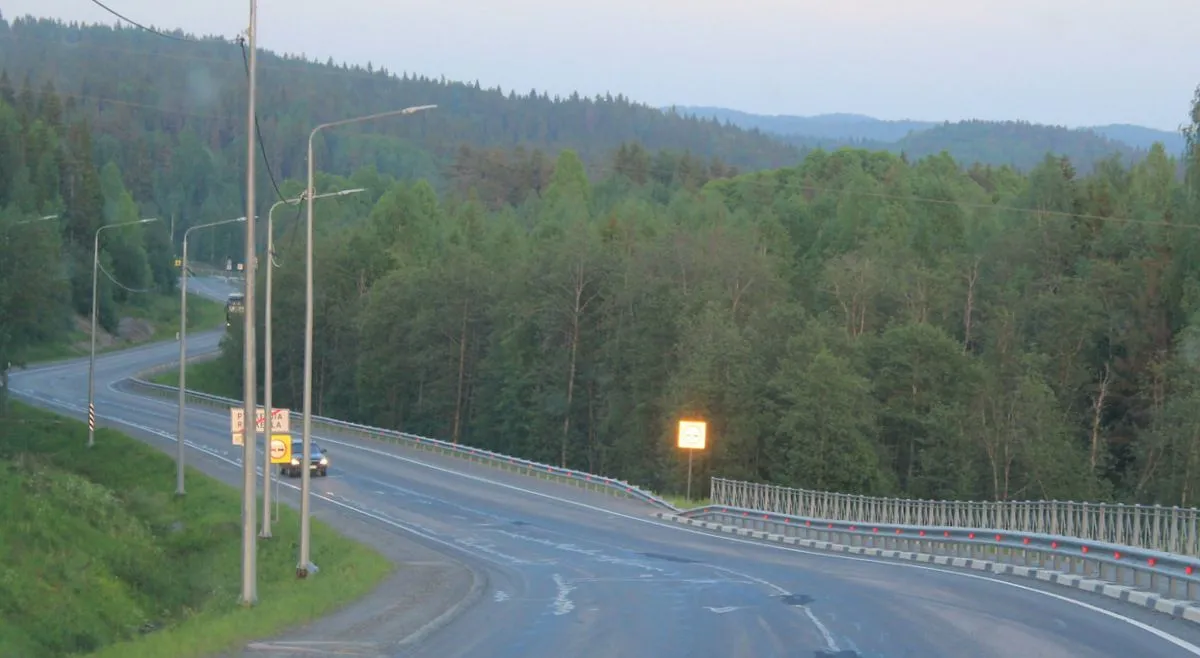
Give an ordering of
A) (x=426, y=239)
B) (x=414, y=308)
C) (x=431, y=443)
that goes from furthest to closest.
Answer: (x=426, y=239)
(x=414, y=308)
(x=431, y=443)

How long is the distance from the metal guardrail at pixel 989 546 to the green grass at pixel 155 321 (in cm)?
8332

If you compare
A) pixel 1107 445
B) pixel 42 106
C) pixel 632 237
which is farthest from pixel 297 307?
pixel 42 106

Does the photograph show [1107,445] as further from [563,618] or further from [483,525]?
[563,618]

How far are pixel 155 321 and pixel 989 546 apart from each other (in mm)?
123558

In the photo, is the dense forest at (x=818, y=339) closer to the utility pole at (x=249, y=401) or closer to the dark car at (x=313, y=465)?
the dark car at (x=313, y=465)

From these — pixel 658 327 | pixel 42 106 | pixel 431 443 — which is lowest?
pixel 431 443

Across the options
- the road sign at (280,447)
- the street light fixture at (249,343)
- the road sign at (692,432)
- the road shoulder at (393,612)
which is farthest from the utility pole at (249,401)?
the road sign at (692,432)

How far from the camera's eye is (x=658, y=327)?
8944cm

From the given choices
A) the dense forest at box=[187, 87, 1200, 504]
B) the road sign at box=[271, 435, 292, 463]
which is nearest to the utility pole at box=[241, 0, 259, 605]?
the road sign at box=[271, 435, 292, 463]

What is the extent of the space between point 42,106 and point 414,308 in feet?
289

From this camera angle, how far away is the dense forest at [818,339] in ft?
245

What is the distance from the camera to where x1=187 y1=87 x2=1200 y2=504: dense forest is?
74.6 metres

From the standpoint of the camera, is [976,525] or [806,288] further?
[806,288]

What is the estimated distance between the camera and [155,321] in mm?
146375
